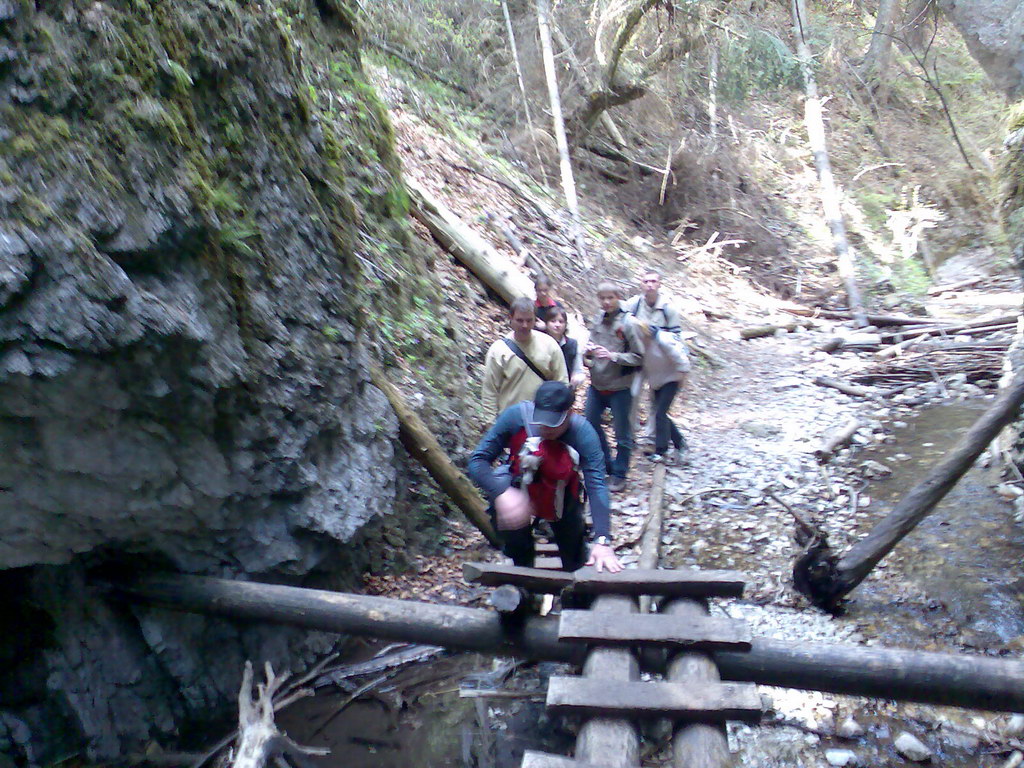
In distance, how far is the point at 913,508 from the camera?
204 inches

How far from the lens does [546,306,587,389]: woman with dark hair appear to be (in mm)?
6188

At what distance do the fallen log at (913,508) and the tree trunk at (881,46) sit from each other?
14.5 m

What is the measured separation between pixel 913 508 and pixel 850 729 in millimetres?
1719

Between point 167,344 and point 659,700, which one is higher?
point 167,344

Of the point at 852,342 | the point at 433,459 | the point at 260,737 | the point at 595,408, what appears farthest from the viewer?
the point at 852,342

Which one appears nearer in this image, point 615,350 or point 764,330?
point 615,350

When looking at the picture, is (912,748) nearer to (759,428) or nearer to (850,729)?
(850,729)

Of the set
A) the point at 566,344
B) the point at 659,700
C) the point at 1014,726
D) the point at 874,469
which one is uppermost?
the point at 566,344

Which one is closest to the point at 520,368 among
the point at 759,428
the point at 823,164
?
the point at 759,428

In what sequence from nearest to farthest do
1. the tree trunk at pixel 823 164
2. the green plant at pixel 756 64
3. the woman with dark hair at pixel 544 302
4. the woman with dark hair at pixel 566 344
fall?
the woman with dark hair at pixel 566 344, the woman with dark hair at pixel 544 302, the green plant at pixel 756 64, the tree trunk at pixel 823 164

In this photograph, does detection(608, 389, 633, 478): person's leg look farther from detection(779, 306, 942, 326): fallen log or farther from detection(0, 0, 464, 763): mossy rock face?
detection(779, 306, 942, 326): fallen log

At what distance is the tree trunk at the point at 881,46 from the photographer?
17406 mm

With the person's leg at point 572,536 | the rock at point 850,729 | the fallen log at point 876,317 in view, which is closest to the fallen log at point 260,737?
the person's leg at point 572,536

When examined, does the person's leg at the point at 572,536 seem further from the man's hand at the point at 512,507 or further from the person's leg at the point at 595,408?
the person's leg at the point at 595,408
